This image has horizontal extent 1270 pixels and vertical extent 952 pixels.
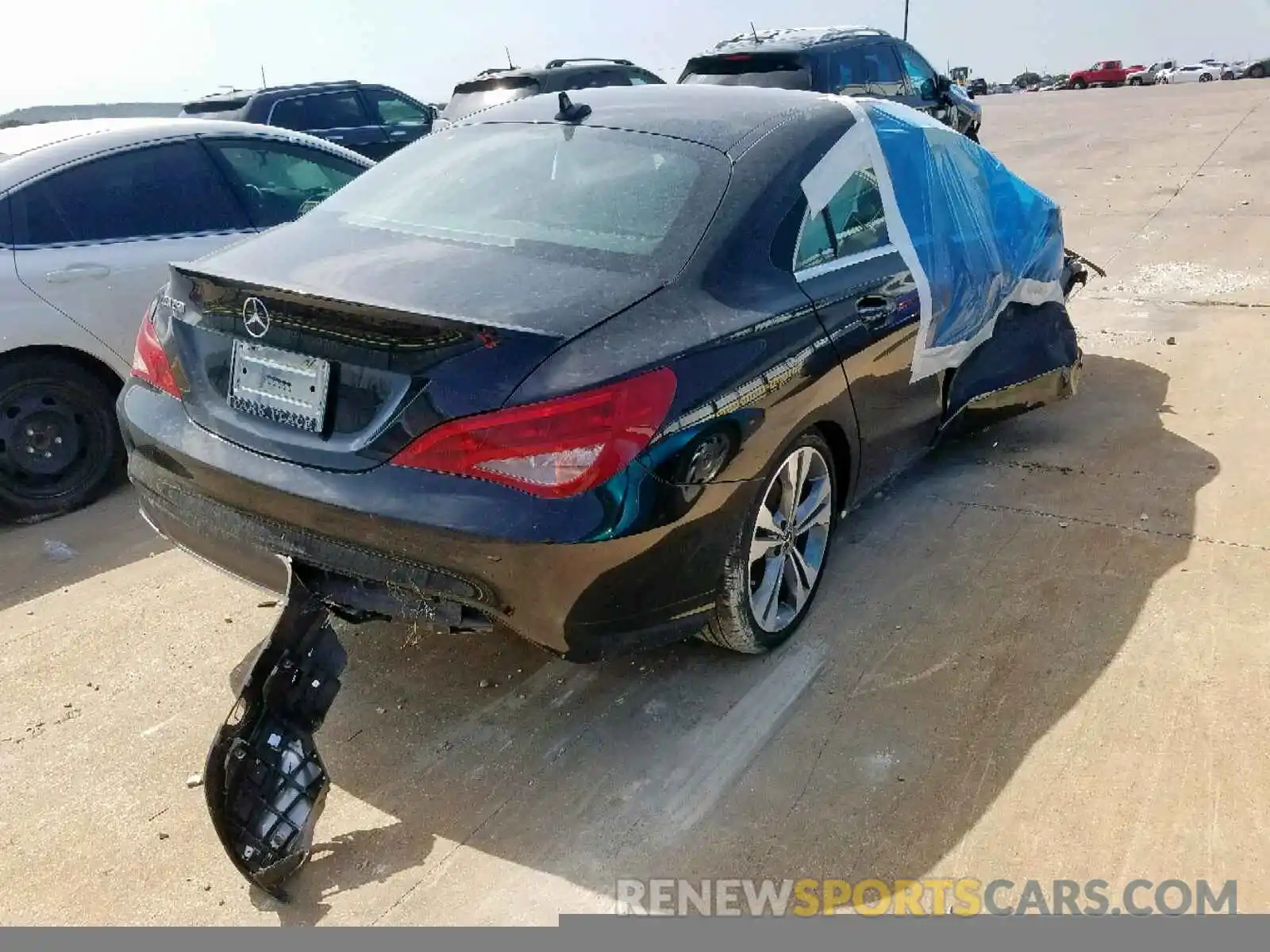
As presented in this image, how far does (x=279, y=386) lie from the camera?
266 centimetres

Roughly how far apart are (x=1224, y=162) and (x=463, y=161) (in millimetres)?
13754

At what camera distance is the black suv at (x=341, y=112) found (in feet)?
38.2

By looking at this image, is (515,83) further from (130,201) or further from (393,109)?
(130,201)

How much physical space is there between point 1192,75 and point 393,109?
174ft

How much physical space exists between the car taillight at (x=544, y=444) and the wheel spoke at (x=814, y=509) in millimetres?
1029

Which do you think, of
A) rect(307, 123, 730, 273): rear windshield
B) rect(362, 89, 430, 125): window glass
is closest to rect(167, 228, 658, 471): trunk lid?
rect(307, 123, 730, 273): rear windshield

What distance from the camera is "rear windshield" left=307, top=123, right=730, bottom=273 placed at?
295cm

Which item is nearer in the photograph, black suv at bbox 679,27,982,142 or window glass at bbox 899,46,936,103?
black suv at bbox 679,27,982,142

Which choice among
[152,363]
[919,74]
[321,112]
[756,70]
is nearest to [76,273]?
[152,363]

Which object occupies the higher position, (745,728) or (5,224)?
(5,224)

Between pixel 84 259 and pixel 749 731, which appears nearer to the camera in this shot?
pixel 749 731

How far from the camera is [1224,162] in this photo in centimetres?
1398

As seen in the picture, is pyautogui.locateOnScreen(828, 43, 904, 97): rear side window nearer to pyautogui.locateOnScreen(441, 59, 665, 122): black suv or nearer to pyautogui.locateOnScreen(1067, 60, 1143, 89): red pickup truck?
pyautogui.locateOnScreen(441, 59, 665, 122): black suv

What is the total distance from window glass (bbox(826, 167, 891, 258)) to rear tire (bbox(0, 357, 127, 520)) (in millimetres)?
3261
